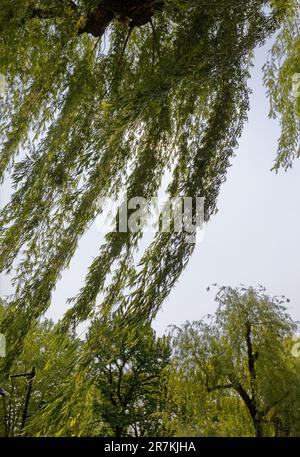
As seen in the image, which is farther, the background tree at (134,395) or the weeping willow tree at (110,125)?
the background tree at (134,395)

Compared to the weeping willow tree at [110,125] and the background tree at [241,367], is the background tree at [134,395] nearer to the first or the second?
the background tree at [241,367]

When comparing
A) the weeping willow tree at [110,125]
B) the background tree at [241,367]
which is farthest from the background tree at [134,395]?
the weeping willow tree at [110,125]

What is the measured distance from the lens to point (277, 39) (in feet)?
11.5

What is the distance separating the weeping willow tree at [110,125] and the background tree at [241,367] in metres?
4.99

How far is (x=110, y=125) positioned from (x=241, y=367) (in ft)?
21.8

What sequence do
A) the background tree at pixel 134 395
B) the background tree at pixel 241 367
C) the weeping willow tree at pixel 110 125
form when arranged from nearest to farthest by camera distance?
the weeping willow tree at pixel 110 125 → the background tree at pixel 241 367 → the background tree at pixel 134 395

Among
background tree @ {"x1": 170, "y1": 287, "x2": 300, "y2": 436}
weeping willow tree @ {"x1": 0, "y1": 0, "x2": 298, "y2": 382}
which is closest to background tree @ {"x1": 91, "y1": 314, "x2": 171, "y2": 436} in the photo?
background tree @ {"x1": 170, "y1": 287, "x2": 300, "y2": 436}

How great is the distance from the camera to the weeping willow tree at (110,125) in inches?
92.5

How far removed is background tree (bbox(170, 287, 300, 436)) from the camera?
670cm

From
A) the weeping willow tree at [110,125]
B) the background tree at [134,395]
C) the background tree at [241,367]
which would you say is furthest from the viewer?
the background tree at [134,395]

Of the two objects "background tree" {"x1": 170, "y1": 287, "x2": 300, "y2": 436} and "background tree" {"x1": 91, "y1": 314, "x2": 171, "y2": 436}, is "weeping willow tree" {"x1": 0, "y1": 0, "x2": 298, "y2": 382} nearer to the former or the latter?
"background tree" {"x1": 170, "y1": 287, "x2": 300, "y2": 436}

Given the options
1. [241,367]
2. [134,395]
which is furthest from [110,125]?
[134,395]

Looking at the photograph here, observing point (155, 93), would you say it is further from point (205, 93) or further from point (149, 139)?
point (205, 93)

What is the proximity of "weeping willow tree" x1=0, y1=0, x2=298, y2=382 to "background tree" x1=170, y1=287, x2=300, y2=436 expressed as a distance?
196 inches
